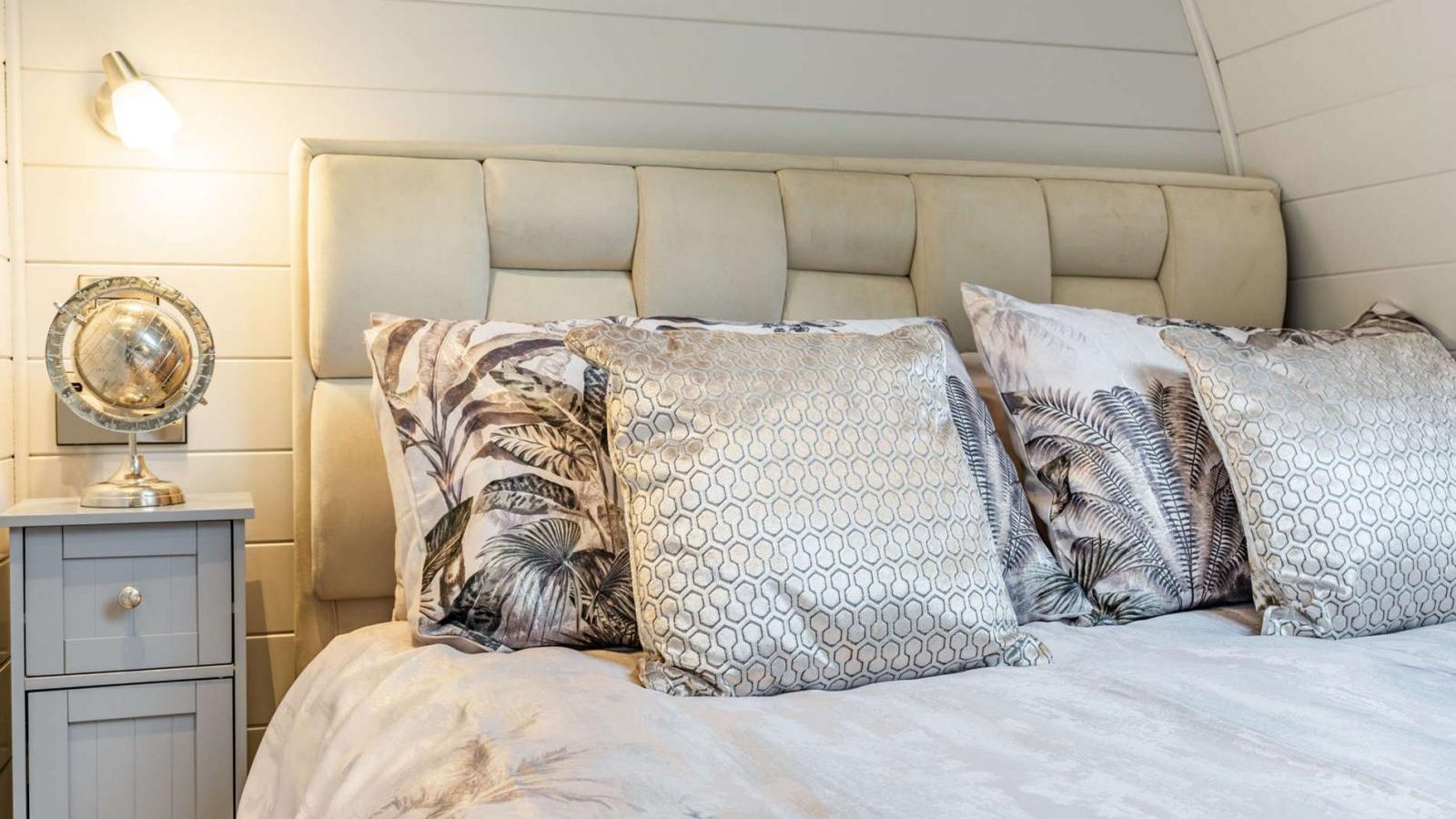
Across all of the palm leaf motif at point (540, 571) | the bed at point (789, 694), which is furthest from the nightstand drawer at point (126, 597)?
the palm leaf motif at point (540, 571)

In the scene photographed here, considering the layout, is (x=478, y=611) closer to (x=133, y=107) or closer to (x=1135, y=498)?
(x=1135, y=498)

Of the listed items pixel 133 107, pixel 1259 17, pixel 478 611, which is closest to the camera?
pixel 478 611

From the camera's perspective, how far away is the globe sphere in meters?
1.66

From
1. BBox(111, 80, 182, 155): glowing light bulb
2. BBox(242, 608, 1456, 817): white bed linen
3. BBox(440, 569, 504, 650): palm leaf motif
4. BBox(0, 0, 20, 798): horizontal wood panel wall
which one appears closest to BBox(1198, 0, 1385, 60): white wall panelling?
BBox(242, 608, 1456, 817): white bed linen

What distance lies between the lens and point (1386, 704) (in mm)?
1111

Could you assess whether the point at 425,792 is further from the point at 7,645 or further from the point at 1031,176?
the point at 1031,176

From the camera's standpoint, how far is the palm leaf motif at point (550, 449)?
1420 mm

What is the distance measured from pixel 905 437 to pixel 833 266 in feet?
2.40

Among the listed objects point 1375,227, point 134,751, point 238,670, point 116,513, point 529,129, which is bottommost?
point 134,751

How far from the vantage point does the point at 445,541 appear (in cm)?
140

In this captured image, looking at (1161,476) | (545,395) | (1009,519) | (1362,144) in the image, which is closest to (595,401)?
(545,395)

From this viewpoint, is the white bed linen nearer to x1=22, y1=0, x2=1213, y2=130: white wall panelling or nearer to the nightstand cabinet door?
the nightstand cabinet door

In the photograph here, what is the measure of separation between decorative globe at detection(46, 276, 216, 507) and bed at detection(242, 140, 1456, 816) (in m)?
0.17

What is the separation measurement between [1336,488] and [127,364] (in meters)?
Result: 1.63
